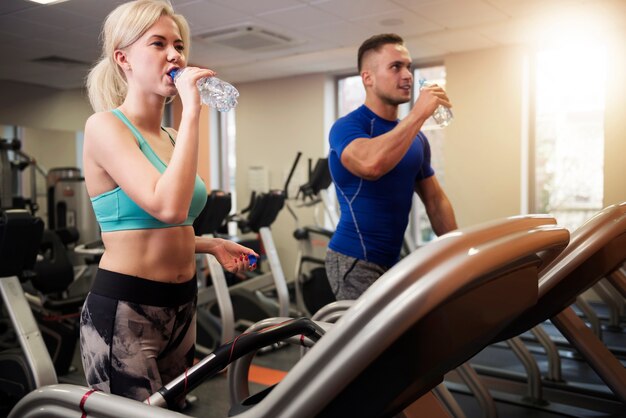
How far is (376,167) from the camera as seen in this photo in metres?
1.72

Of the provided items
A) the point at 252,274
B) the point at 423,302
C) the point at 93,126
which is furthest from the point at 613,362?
the point at 252,274

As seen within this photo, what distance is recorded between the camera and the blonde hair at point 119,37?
117 cm

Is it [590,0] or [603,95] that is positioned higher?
[590,0]

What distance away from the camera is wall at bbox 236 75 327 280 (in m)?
6.79

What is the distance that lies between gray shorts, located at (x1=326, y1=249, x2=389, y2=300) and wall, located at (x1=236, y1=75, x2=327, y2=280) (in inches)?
192

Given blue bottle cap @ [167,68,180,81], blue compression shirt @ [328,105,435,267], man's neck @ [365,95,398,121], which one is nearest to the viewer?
blue bottle cap @ [167,68,180,81]

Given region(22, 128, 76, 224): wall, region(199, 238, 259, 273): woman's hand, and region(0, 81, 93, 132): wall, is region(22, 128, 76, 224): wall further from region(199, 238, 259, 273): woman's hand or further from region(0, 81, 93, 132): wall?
region(199, 238, 259, 273): woman's hand

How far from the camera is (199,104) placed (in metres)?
1.07

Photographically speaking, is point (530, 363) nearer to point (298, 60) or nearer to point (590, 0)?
point (590, 0)

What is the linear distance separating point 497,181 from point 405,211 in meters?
4.02

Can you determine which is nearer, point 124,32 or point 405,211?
point 124,32

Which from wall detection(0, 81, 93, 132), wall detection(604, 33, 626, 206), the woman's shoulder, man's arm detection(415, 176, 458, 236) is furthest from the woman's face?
wall detection(0, 81, 93, 132)

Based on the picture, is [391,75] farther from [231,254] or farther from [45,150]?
[45,150]

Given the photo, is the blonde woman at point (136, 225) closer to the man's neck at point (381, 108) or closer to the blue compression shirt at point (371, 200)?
the blue compression shirt at point (371, 200)
